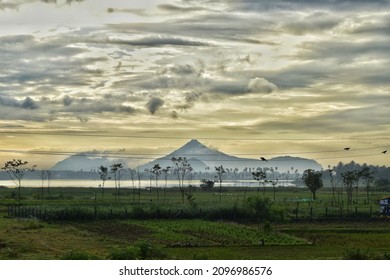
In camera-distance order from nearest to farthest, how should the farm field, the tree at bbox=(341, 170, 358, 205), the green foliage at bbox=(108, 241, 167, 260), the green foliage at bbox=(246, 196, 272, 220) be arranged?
the green foliage at bbox=(108, 241, 167, 260), the farm field, the green foliage at bbox=(246, 196, 272, 220), the tree at bbox=(341, 170, 358, 205)

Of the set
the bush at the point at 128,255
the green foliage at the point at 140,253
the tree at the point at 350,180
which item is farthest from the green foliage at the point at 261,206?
the tree at the point at 350,180

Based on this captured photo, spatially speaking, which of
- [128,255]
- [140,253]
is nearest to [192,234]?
[140,253]

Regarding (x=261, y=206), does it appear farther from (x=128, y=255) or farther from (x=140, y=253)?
(x=128, y=255)

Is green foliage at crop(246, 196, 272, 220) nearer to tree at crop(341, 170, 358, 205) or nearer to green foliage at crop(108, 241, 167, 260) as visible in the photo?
green foliage at crop(108, 241, 167, 260)

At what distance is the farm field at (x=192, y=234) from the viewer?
37562 mm

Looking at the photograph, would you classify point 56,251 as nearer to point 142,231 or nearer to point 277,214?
point 142,231

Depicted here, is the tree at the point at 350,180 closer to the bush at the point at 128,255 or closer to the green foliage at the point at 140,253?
the green foliage at the point at 140,253

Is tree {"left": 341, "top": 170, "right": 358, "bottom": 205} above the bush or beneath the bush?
above

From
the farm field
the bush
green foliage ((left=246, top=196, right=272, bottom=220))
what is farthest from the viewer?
green foliage ((left=246, top=196, right=272, bottom=220))

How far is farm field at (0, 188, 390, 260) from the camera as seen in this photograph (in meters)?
37.6

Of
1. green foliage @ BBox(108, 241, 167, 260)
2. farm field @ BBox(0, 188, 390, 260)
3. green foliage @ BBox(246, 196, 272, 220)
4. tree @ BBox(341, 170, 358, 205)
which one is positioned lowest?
farm field @ BBox(0, 188, 390, 260)

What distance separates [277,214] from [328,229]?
5738 mm

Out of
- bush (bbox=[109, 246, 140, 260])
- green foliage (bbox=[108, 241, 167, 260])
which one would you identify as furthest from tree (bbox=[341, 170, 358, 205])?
bush (bbox=[109, 246, 140, 260])

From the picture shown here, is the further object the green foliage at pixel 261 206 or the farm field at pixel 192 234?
the green foliage at pixel 261 206
